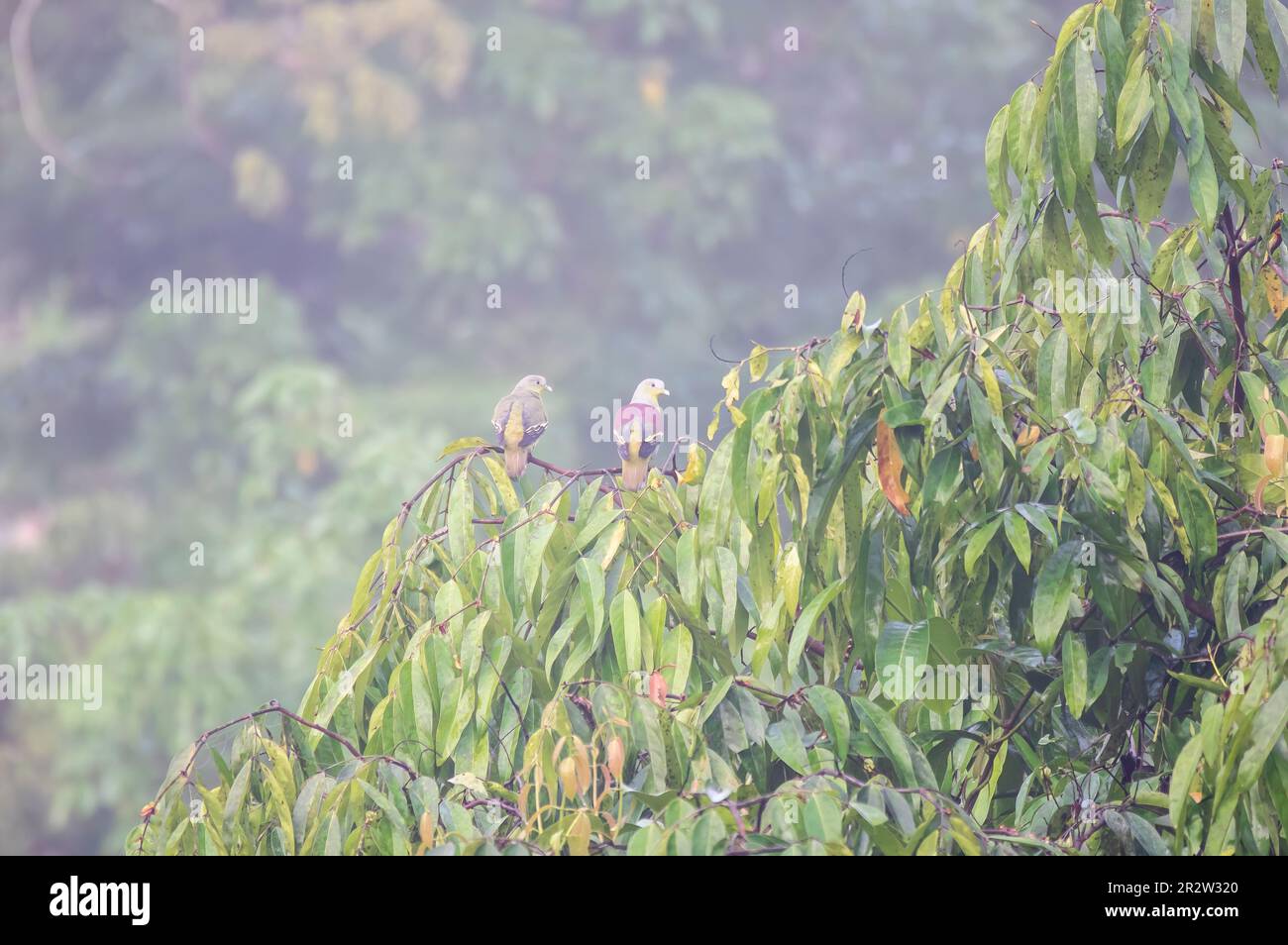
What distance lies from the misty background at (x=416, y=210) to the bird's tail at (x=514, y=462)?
799cm

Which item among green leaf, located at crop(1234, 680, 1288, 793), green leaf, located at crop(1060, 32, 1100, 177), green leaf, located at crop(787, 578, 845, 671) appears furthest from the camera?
green leaf, located at crop(1060, 32, 1100, 177)

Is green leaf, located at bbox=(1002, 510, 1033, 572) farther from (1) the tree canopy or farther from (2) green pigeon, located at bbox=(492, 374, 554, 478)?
(2) green pigeon, located at bbox=(492, 374, 554, 478)

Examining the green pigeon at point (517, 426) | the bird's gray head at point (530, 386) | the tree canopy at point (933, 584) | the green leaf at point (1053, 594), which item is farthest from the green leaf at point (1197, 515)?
the bird's gray head at point (530, 386)

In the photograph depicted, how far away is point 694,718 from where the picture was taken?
2139 mm

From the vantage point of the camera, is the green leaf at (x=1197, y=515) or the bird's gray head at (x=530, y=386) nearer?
the green leaf at (x=1197, y=515)

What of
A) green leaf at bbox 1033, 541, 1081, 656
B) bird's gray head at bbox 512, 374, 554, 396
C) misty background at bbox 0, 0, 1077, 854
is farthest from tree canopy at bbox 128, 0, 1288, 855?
misty background at bbox 0, 0, 1077, 854

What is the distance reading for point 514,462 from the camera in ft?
9.16

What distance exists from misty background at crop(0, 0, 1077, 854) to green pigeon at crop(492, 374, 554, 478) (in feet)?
25.1

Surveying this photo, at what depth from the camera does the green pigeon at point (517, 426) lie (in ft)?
9.16

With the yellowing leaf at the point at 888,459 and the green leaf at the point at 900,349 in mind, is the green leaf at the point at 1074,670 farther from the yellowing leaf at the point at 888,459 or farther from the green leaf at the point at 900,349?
the green leaf at the point at 900,349

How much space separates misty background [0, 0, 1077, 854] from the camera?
37.2 feet

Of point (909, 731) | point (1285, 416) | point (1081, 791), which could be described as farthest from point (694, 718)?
point (1285, 416)

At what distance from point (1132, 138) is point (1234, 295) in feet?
1.04
